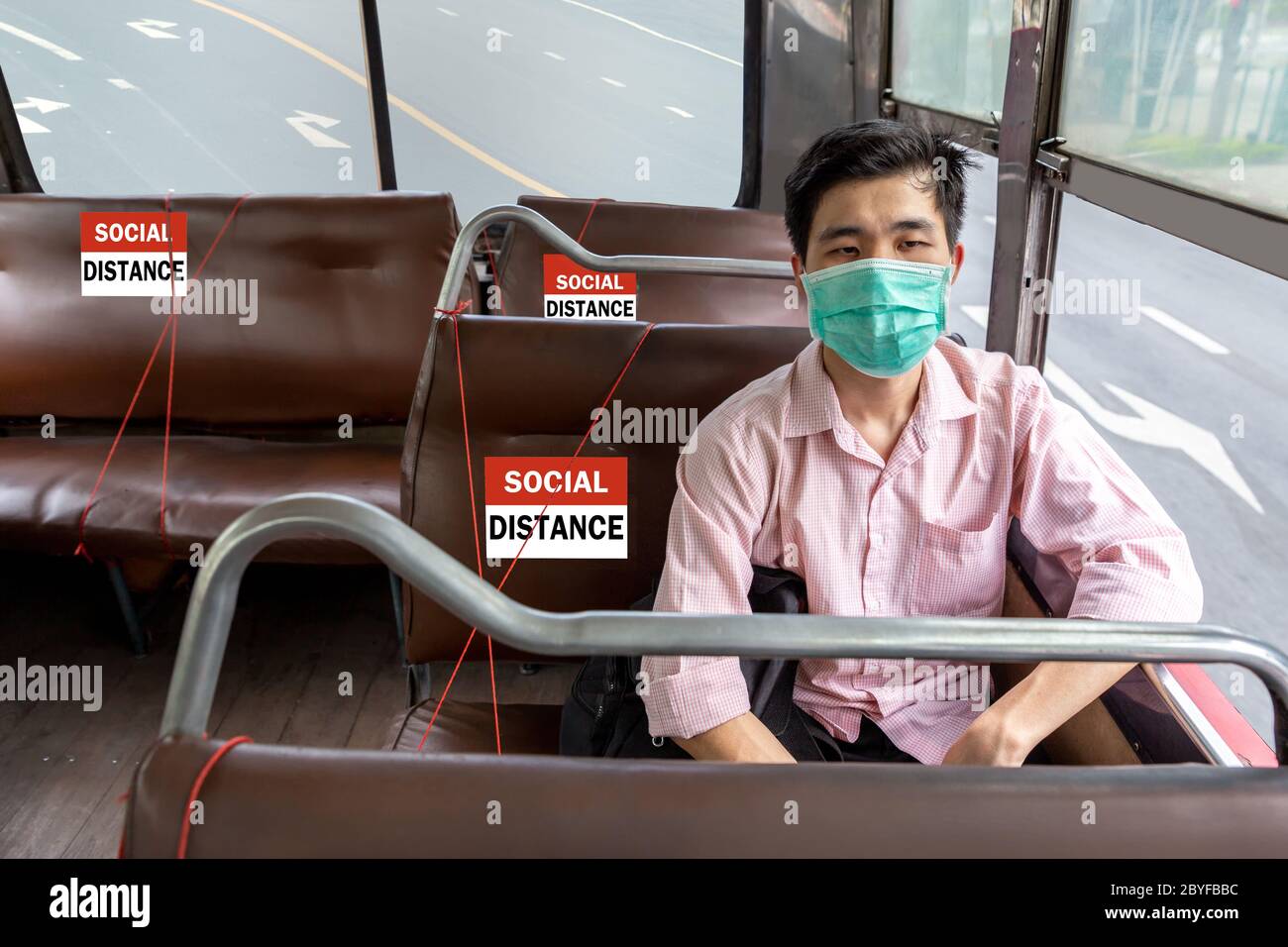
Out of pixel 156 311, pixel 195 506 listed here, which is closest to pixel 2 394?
pixel 156 311

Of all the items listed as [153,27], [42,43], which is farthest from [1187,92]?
[42,43]

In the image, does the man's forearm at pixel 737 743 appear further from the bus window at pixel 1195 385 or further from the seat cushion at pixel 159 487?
the seat cushion at pixel 159 487

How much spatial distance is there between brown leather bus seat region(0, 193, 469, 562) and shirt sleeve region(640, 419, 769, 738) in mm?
1546

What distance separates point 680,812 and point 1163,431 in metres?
3.16

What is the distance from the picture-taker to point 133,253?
2889 millimetres

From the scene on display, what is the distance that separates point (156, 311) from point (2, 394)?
0.55 meters

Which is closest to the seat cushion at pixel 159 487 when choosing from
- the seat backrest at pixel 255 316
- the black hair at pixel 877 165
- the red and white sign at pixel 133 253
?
the seat backrest at pixel 255 316

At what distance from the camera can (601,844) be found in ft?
1.90

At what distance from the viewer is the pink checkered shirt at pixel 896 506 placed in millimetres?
1253

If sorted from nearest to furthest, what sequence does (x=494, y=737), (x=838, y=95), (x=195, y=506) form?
(x=494, y=737)
(x=195, y=506)
(x=838, y=95)

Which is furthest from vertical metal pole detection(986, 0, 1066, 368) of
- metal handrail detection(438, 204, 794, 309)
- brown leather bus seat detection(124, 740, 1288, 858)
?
brown leather bus seat detection(124, 740, 1288, 858)

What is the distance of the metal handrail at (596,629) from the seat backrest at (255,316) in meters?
2.20

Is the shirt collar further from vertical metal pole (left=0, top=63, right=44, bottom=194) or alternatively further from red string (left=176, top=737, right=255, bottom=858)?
vertical metal pole (left=0, top=63, right=44, bottom=194)
